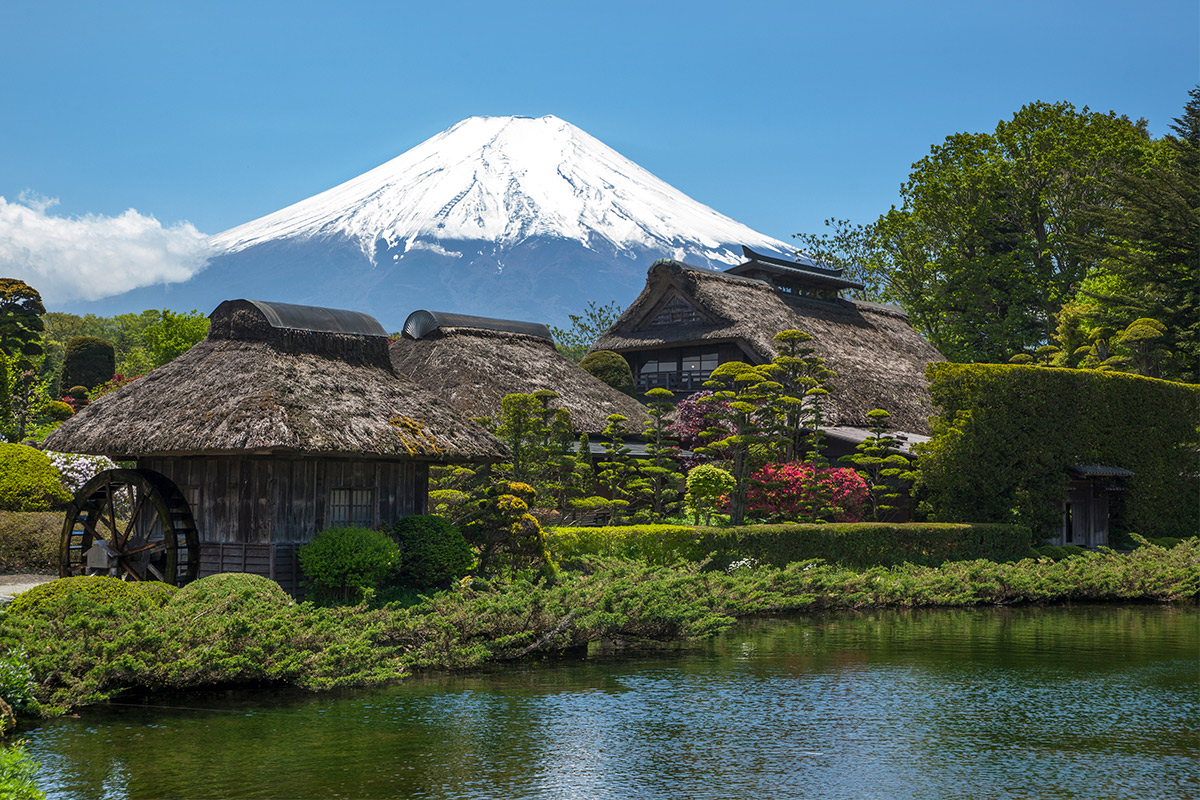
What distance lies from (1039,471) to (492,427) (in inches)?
574

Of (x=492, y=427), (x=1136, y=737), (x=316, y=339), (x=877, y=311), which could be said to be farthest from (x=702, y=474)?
(x=877, y=311)

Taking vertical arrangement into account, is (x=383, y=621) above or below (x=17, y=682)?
above

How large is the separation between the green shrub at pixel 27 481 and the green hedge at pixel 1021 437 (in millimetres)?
21722

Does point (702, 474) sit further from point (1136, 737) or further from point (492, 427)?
point (1136, 737)

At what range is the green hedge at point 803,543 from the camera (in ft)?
72.5

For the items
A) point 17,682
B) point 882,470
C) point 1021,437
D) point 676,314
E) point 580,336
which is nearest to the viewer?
point 17,682

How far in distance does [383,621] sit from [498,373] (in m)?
15.4

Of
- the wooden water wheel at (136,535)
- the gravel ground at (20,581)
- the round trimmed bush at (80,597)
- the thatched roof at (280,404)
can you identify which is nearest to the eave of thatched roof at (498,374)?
the thatched roof at (280,404)

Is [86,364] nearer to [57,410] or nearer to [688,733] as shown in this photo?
[57,410]

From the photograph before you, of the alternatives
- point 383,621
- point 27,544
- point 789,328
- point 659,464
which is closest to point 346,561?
point 383,621

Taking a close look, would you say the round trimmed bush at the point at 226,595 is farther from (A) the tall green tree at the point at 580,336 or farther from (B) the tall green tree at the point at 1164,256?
(A) the tall green tree at the point at 580,336

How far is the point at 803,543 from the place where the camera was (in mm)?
23891

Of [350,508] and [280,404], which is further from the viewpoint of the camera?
[350,508]

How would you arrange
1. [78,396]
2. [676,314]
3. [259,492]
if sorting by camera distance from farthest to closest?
[78,396] → [676,314] → [259,492]
